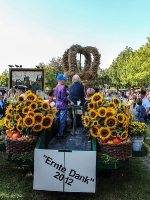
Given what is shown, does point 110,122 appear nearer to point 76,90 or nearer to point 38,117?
point 38,117

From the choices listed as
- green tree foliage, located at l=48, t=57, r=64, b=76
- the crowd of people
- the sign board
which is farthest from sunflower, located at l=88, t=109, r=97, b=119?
green tree foliage, located at l=48, t=57, r=64, b=76

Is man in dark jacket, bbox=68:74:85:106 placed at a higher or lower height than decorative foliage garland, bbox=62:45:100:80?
lower

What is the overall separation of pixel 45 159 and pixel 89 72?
826cm

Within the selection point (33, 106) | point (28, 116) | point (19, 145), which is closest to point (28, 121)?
point (28, 116)

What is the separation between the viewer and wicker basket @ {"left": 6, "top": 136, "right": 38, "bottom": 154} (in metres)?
3.84

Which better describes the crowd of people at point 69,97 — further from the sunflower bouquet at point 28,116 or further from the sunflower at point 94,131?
the sunflower at point 94,131

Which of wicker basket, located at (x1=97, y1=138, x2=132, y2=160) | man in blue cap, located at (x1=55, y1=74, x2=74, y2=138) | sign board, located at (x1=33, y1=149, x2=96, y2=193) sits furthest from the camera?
man in blue cap, located at (x1=55, y1=74, x2=74, y2=138)

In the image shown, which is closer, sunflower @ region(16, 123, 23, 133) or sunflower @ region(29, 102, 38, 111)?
sunflower @ region(16, 123, 23, 133)

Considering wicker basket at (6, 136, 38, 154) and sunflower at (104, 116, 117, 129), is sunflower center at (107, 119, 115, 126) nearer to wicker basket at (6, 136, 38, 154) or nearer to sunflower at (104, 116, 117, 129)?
sunflower at (104, 116, 117, 129)

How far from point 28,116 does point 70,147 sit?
115cm

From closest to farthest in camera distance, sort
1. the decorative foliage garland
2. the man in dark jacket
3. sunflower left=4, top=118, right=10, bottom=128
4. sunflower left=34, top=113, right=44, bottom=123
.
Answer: sunflower left=34, top=113, right=44, bottom=123 < sunflower left=4, top=118, right=10, bottom=128 < the man in dark jacket < the decorative foliage garland

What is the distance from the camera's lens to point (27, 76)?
13383mm

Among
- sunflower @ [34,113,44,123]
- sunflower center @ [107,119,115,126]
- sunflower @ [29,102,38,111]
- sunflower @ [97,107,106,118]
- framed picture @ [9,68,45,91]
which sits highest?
framed picture @ [9,68,45,91]

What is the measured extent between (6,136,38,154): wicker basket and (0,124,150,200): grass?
736 millimetres
